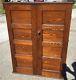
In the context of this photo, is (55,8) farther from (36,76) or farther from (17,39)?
(36,76)

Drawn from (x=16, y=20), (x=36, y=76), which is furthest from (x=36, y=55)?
(x=16, y=20)

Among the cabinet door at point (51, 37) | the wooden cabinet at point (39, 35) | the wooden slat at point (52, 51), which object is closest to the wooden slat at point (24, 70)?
the wooden cabinet at point (39, 35)

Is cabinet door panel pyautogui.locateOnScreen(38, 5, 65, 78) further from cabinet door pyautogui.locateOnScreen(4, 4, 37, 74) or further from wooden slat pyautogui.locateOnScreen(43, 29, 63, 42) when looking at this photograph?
cabinet door pyautogui.locateOnScreen(4, 4, 37, 74)

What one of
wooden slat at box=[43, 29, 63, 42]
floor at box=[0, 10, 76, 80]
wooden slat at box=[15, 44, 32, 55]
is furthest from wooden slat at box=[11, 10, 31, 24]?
floor at box=[0, 10, 76, 80]

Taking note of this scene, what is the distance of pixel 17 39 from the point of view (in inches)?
103

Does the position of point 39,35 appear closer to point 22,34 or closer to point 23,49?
point 22,34

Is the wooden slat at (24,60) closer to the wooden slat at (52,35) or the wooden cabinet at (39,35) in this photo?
the wooden cabinet at (39,35)

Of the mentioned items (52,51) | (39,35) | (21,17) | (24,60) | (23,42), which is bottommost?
(24,60)

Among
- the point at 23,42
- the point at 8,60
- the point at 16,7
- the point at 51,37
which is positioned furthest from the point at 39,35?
the point at 8,60

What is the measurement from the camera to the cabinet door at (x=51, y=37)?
2.33 m

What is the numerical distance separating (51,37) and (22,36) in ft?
1.37

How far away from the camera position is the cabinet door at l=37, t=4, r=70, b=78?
7.64 feet

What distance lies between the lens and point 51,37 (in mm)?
2490

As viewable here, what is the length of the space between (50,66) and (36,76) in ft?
0.94
